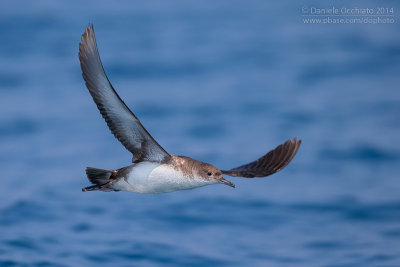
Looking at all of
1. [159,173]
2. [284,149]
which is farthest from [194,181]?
[284,149]

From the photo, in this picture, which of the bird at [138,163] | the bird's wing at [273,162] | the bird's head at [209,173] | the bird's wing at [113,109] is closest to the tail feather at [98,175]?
the bird at [138,163]

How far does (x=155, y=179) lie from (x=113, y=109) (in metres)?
0.98

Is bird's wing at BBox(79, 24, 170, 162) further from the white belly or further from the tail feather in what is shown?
the tail feather

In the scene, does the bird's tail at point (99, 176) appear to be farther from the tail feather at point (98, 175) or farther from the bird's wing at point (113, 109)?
the bird's wing at point (113, 109)

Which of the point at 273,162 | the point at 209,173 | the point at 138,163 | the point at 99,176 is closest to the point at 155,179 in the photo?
the point at 138,163

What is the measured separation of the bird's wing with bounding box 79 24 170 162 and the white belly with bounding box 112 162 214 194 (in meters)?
0.13

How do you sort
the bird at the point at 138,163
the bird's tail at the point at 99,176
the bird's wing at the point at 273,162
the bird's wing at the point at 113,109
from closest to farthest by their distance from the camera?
the bird's wing at the point at 113,109, the bird at the point at 138,163, the bird's tail at the point at 99,176, the bird's wing at the point at 273,162

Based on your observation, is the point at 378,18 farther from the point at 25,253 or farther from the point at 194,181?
the point at 194,181

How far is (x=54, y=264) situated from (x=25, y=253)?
2.13 ft

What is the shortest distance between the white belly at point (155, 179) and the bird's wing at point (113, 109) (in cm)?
13

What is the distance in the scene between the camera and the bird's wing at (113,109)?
28.5 feet

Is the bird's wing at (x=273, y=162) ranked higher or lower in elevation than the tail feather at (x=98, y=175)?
higher

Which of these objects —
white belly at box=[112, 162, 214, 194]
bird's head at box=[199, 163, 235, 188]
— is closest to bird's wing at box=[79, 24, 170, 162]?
white belly at box=[112, 162, 214, 194]

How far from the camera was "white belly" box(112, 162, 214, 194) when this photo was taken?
9.23m
